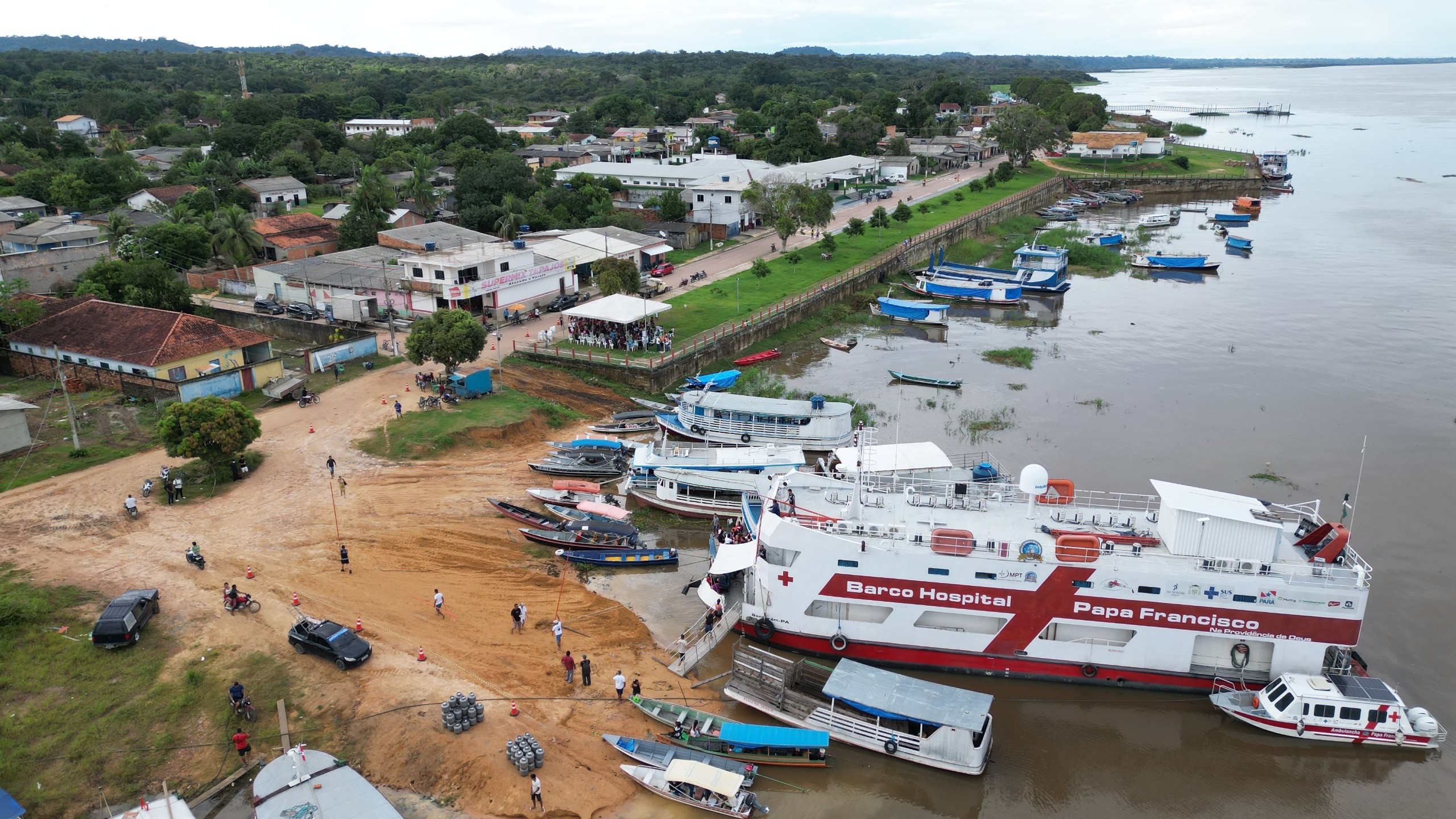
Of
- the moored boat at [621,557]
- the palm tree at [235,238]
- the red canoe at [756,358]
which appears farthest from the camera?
the palm tree at [235,238]

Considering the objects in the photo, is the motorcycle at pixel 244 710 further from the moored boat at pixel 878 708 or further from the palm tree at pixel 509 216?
the palm tree at pixel 509 216

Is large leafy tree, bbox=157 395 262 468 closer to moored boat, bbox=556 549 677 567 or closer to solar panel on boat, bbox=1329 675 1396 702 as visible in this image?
moored boat, bbox=556 549 677 567

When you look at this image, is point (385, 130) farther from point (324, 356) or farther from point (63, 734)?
point (63, 734)

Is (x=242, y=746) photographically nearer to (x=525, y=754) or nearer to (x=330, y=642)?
Answer: (x=330, y=642)

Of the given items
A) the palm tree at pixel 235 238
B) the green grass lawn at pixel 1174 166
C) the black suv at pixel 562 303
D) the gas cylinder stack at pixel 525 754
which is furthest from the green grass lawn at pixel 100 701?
the green grass lawn at pixel 1174 166

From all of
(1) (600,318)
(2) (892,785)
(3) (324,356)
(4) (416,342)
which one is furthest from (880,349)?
(2) (892,785)

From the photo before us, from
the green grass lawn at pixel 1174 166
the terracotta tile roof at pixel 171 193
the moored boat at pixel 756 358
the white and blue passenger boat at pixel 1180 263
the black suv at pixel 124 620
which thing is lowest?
the black suv at pixel 124 620
